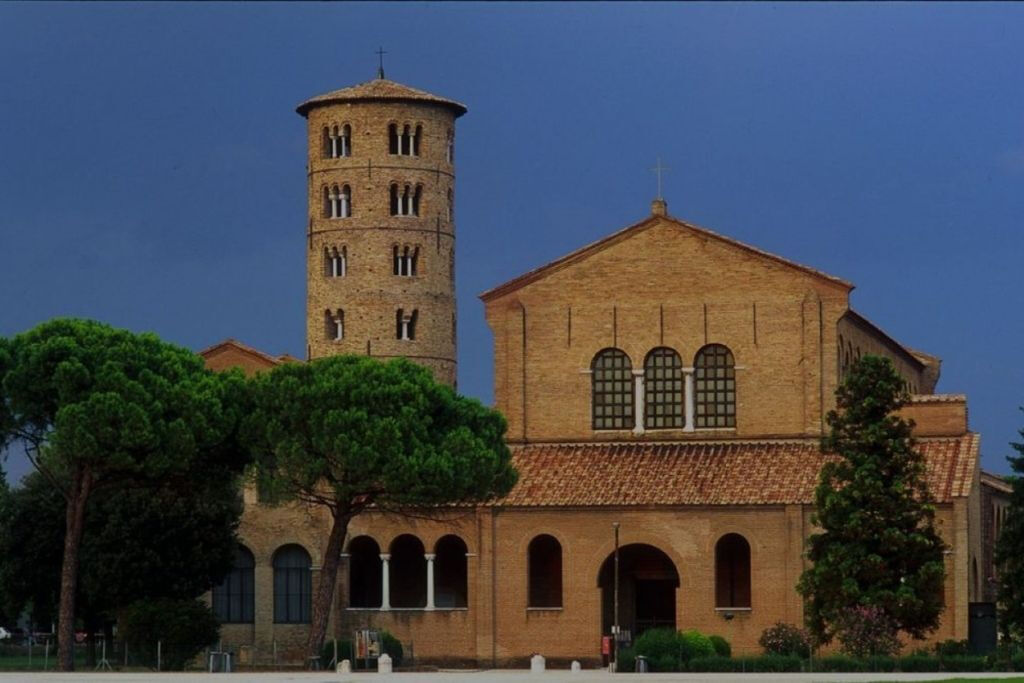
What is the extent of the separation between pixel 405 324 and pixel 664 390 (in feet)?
86.2

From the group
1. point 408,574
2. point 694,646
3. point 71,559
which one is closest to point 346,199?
point 408,574

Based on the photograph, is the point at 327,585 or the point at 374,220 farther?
the point at 374,220

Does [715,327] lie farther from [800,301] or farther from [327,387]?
[327,387]

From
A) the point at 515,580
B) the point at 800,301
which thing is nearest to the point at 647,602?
the point at 515,580

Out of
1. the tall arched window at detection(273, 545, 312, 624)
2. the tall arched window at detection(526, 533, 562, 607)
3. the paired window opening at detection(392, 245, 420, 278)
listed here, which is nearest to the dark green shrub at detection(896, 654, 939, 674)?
the tall arched window at detection(526, 533, 562, 607)

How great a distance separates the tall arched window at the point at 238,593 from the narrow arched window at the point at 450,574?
18.4 feet

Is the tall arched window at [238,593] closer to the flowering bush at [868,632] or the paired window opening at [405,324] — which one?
the flowering bush at [868,632]

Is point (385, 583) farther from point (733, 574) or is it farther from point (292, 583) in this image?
point (733, 574)

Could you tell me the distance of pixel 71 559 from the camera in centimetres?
7256

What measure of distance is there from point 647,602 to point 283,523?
11287 mm

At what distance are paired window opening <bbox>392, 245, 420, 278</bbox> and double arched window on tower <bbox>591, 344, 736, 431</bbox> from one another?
83.9ft

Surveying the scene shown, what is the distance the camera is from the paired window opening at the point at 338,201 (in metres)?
106

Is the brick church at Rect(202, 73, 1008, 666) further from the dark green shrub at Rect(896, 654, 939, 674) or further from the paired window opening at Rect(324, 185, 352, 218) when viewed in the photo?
the paired window opening at Rect(324, 185, 352, 218)

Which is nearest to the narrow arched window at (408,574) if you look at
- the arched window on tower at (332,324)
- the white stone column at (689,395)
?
the white stone column at (689,395)
